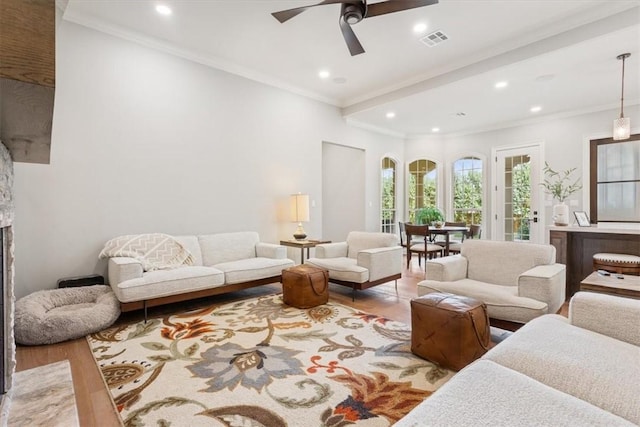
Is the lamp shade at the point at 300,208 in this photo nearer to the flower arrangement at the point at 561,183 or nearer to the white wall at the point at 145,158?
the white wall at the point at 145,158

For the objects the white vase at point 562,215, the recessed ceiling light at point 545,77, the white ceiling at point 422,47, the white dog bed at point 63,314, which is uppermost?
the white ceiling at point 422,47

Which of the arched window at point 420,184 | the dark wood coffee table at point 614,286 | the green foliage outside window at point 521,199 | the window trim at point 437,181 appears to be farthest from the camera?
the arched window at point 420,184

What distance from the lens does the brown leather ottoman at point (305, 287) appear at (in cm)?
343

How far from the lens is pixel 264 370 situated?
214 centimetres

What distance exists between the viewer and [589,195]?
566cm

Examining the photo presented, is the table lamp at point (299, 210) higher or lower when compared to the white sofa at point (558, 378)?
higher

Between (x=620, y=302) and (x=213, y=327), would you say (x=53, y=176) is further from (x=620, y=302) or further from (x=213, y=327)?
(x=620, y=302)

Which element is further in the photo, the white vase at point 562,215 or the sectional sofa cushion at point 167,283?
the white vase at point 562,215

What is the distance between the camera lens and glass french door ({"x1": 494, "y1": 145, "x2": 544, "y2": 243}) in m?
6.29

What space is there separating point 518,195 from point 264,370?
650 centimetres

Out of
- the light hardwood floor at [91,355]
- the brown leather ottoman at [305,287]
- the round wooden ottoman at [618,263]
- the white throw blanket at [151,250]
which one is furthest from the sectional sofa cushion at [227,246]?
the round wooden ottoman at [618,263]

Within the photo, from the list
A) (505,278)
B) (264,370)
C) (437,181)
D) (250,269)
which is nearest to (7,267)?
(264,370)

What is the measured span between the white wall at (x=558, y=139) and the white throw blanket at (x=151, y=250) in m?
6.26

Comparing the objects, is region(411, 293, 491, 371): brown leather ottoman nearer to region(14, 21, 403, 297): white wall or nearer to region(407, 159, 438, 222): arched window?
region(14, 21, 403, 297): white wall
